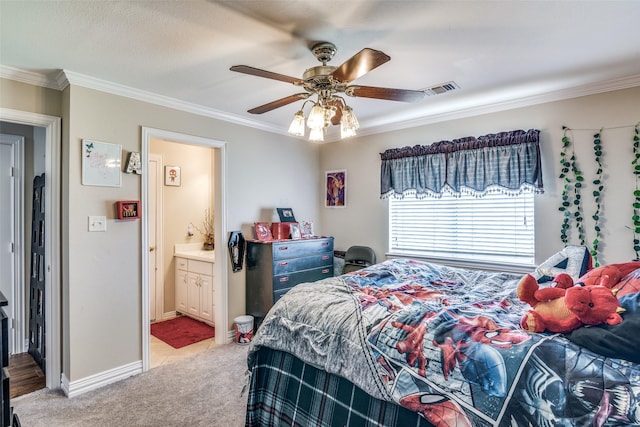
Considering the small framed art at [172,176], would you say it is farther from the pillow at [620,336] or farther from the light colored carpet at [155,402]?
the pillow at [620,336]

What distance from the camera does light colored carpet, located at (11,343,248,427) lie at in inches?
86.4

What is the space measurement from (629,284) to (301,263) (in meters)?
2.89

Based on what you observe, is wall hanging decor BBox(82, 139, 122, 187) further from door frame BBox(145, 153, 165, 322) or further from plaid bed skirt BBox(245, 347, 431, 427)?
plaid bed skirt BBox(245, 347, 431, 427)

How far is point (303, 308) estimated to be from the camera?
189 centimetres

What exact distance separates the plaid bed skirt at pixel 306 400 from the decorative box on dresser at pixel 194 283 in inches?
83.7

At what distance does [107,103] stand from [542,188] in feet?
12.9

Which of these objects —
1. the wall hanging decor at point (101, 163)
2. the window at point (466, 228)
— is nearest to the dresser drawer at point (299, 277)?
the window at point (466, 228)

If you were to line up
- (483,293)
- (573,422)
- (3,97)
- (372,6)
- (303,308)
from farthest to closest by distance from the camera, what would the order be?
(3,97) → (483,293) → (303,308) → (372,6) → (573,422)

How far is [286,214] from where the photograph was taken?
13.5 feet

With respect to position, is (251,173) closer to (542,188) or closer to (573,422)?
(542,188)

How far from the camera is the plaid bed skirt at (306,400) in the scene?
57.3 inches

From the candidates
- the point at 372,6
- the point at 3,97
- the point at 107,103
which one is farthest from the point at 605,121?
the point at 3,97

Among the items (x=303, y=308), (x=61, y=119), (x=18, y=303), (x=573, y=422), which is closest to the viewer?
(x=573, y=422)

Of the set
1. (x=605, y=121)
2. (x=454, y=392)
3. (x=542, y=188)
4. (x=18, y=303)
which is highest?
(x=605, y=121)
